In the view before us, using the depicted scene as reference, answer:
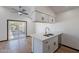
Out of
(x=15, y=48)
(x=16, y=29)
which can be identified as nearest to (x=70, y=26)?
(x=15, y=48)

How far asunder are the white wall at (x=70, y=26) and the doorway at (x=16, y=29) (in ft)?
11.8

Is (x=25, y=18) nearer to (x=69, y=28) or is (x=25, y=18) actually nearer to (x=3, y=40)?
(x=3, y=40)

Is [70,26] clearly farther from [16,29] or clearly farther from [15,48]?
[16,29]

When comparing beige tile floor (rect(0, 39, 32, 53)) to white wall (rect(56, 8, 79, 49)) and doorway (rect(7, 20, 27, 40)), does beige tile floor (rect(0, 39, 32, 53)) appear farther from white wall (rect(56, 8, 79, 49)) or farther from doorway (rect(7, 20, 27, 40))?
white wall (rect(56, 8, 79, 49))

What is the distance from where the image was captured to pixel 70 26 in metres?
4.39

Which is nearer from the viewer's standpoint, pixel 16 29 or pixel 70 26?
pixel 70 26

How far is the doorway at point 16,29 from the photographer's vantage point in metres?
6.50

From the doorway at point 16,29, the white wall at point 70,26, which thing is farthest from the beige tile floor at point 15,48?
the white wall at point 70,26

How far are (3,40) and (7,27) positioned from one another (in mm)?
970

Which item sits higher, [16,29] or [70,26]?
[70,26]

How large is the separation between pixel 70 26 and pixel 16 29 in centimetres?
453

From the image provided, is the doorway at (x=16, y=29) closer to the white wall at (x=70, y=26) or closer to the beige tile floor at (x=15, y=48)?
the beige tile floor at (x=15, y=48)
